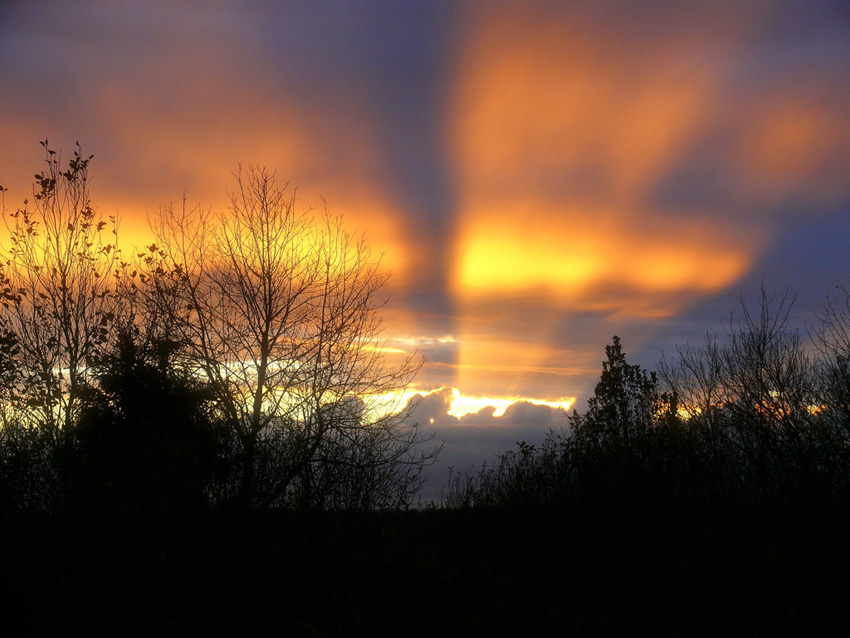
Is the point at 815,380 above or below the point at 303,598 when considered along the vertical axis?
above

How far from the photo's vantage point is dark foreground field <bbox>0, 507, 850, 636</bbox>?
12805 millimetres

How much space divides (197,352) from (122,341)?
1.82 m

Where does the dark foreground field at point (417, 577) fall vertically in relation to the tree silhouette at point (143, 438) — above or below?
below

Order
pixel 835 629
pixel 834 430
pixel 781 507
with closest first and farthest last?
pixel 835 629 < pixel 781 507 < pixel 834 430

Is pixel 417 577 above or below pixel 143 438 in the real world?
below

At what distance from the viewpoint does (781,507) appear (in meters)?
19.0

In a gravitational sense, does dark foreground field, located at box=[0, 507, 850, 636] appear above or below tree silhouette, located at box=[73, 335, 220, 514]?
below

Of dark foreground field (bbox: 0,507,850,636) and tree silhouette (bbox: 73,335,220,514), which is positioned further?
tree silhouette (bbox: 73,335,220,514)

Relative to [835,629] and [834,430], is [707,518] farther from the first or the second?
[834,430]

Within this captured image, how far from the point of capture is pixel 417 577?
49.1 ft

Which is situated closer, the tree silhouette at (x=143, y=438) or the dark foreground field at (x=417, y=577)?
the dark foreground field at (x=417, y=577)

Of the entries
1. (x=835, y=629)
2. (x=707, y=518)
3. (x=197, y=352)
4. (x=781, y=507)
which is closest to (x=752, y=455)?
(x=781, y=507)

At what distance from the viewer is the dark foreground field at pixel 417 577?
12.8m

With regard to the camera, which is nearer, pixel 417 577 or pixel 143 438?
pixel 417 577
